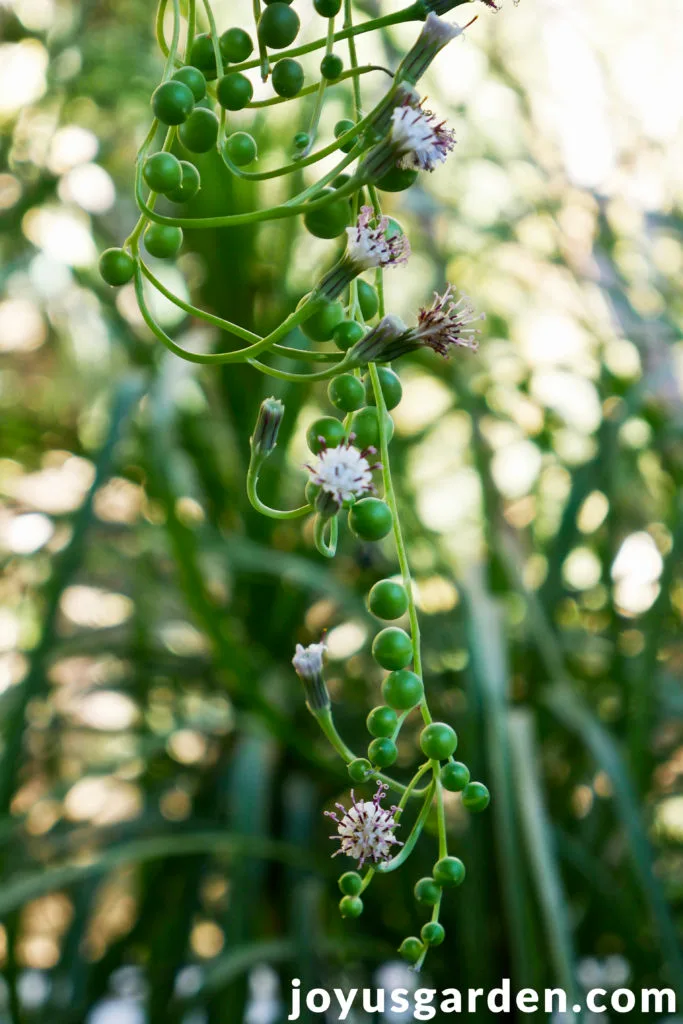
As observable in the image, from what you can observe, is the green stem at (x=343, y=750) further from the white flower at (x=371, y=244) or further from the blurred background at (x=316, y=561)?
the blurred background at (x=316, y=561)

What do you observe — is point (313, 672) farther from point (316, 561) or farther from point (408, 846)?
point (316, 561)

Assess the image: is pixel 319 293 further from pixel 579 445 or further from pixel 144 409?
pixel 579 445

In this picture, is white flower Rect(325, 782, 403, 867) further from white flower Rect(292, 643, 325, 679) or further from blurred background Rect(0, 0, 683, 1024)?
blurred background Rect(0, 0, 683, 1024)

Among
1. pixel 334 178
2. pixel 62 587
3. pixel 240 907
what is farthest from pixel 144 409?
pixel 334 178

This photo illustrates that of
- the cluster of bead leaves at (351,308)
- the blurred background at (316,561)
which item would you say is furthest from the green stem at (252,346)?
the blurred background at (316,561)

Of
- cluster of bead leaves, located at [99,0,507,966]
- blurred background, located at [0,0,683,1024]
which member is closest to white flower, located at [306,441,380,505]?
cluster of bead leaves, located at [99,0,507,966]

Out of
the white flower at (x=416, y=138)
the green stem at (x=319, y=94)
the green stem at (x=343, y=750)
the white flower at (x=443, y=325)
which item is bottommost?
the green stem at (x=343, y=750)
